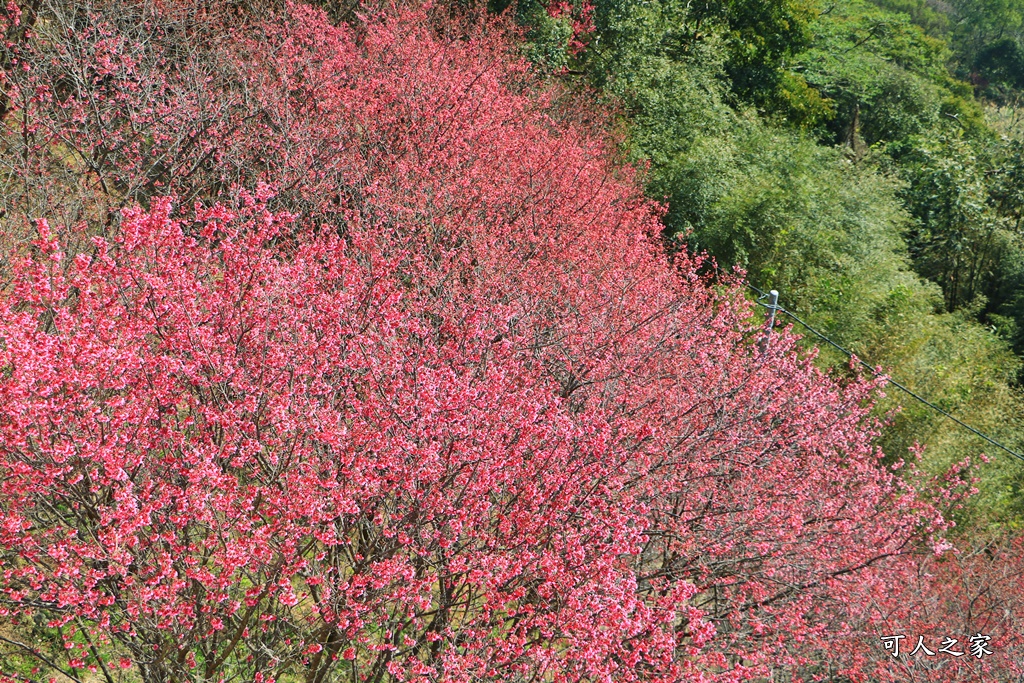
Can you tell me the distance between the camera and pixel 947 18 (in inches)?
2795

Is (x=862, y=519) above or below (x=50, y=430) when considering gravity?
below

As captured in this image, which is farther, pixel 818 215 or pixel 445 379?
pixel 818 215

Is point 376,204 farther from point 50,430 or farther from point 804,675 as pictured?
point 804,675

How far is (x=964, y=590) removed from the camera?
12.3 m

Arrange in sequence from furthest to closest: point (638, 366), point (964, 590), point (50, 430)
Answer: point (964, 590)
point (638, 366)
point (50, 430)

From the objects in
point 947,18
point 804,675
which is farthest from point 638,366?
point 947,18

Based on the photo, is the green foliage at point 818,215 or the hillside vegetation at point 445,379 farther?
the green foliage at point 818,215

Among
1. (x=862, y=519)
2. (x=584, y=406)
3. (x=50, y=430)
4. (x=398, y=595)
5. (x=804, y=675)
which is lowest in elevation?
(x=804, y=675)

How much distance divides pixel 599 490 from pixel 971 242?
29.1 metres

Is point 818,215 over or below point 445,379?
below

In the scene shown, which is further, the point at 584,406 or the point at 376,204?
the point at 376,204

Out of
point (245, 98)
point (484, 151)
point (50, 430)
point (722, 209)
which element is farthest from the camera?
point (722, 209)

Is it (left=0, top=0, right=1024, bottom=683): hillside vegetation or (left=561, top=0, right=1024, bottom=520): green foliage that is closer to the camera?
(left=0, top=0, right=1024, bottom=683): hillside vegetation

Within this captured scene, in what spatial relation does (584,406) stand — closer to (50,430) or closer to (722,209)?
(50,430)
